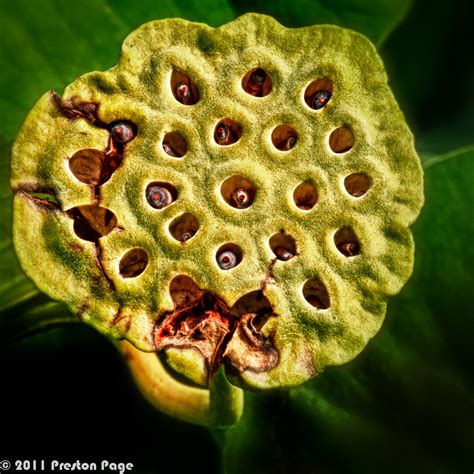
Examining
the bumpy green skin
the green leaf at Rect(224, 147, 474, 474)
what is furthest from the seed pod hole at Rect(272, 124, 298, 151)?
the green leaf at Rect(224, 147, 474, 474)

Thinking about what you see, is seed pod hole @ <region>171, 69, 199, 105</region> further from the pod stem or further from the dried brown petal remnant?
the pod stem

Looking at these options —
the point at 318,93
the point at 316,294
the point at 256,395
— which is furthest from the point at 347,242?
the point at 256,395

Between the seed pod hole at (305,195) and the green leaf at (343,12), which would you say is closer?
the seed pod hole at (305,195)

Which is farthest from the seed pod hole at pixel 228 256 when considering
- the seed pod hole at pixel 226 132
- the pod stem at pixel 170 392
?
the pod stem at pixel 170 392

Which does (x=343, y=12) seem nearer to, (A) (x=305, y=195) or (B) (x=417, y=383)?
(A) (x=305, y=195)

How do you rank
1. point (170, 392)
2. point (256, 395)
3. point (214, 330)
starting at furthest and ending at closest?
point (256, 395), point (170, 392), point (214, 330)

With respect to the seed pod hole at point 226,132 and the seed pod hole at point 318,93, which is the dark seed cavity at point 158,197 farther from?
the seed pod hole at point 318,93
